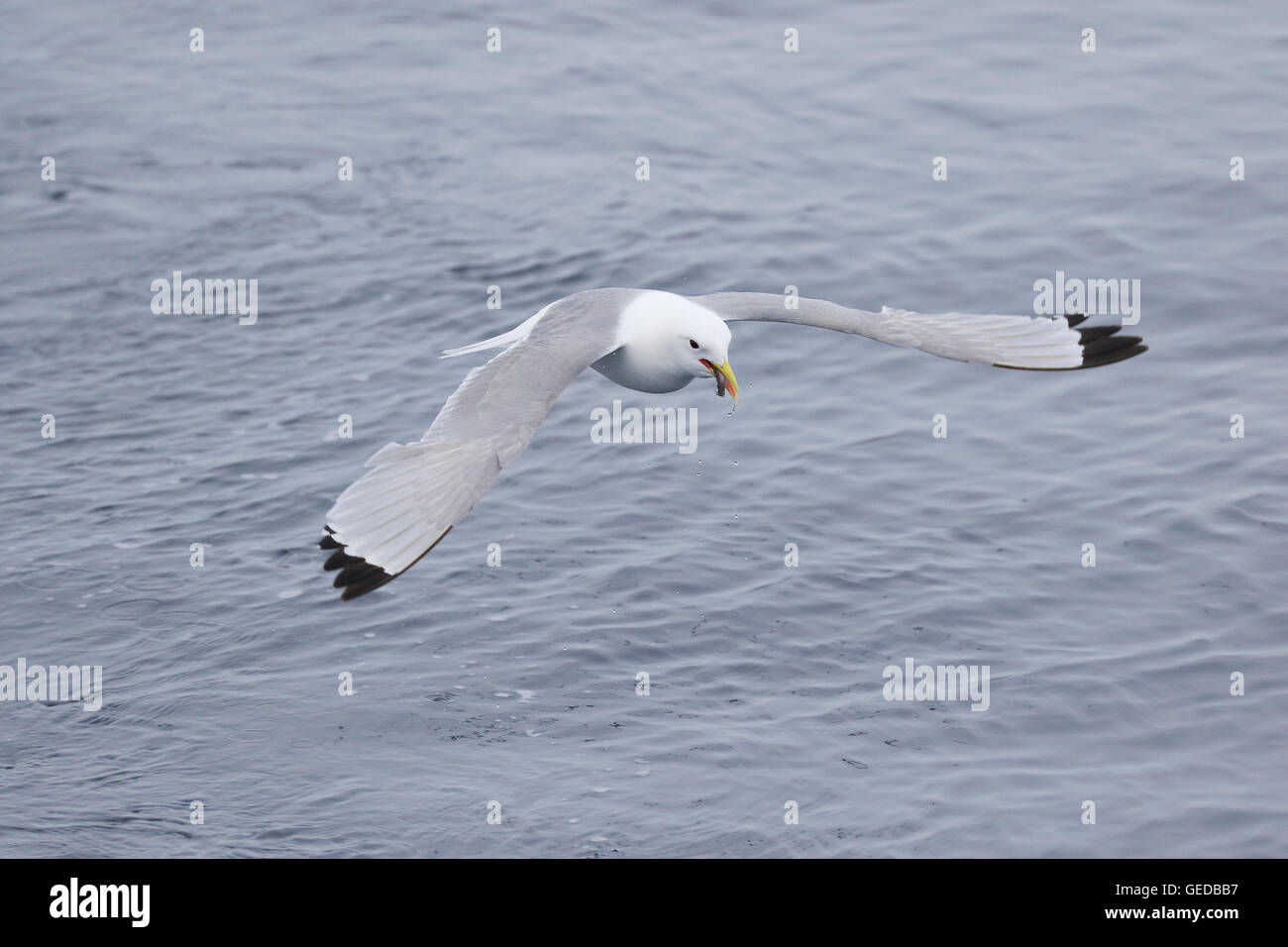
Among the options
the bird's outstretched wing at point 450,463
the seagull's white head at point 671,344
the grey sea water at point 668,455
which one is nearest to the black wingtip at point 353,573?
the bird's outstretched wing at point 450,463

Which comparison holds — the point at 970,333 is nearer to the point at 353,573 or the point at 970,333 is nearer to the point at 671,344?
the point at 671,344

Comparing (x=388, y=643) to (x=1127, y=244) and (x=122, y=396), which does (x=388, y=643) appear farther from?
(x=1127, y=244)

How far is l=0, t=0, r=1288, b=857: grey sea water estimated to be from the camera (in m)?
13.9

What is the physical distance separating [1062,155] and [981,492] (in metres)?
7.71

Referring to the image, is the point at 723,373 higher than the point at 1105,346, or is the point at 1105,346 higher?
the point at 1105,346

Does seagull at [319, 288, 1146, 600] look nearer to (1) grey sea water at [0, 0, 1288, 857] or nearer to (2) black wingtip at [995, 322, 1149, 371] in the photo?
(2) black wingtip at [995, 322, 1149, 371]

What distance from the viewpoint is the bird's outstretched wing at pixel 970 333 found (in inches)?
507

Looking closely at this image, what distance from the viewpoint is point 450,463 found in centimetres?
1071

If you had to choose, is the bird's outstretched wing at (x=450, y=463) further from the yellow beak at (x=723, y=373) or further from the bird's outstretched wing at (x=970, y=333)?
the bird's outstretched wing at (x=970, y=333)

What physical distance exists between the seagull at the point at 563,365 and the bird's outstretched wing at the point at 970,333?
0.01 m

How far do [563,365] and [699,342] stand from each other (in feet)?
3.17

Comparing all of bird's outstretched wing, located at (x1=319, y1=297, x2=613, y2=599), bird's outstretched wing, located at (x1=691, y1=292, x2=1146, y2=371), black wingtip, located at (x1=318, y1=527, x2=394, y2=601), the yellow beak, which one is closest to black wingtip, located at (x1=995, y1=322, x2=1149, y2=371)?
bird's outstretched wing, located at (x1=691, y1=292, x2=1146, y2=371)

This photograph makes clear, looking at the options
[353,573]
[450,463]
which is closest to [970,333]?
[450,463]

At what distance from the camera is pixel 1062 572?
1569cm
